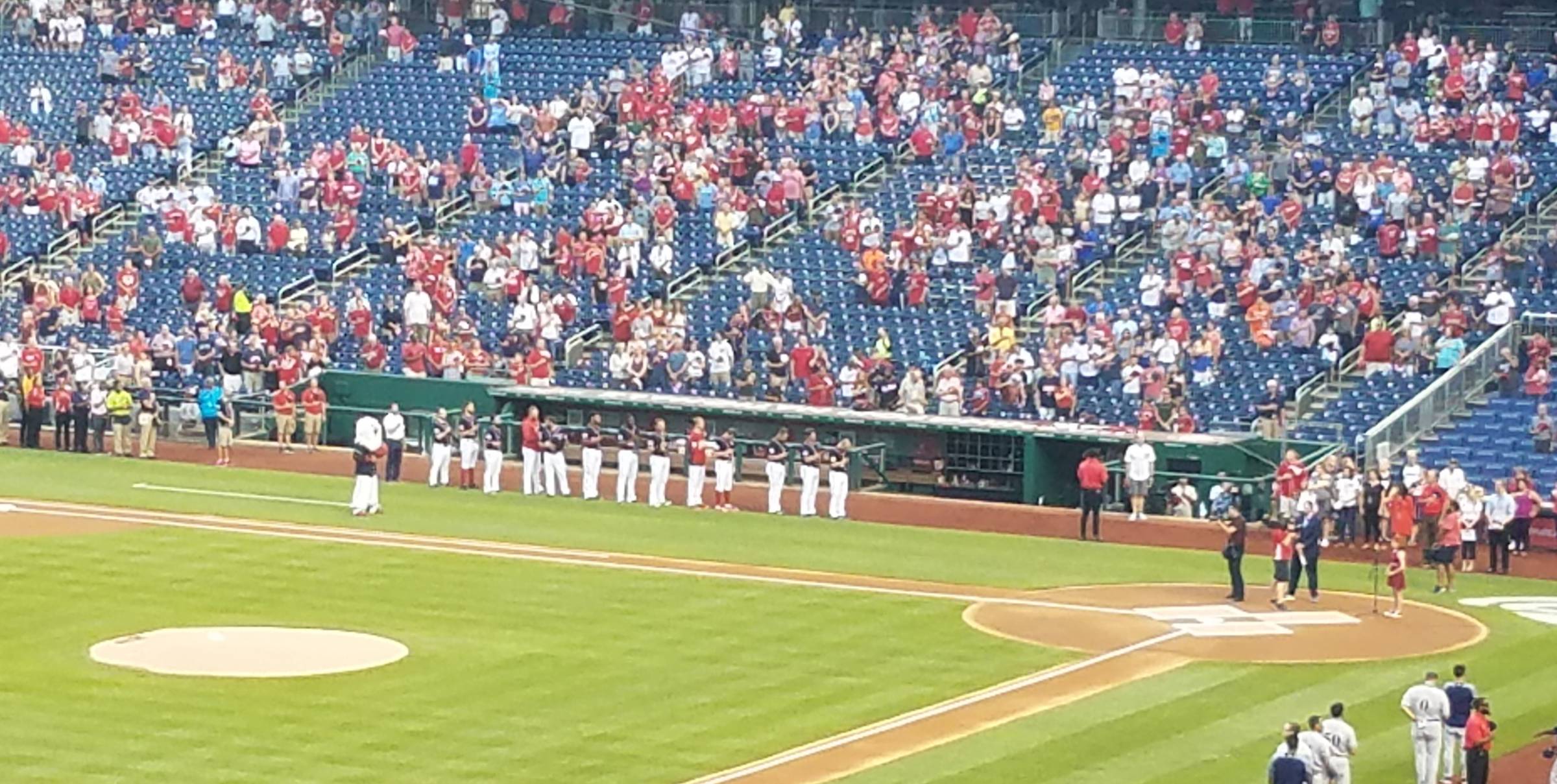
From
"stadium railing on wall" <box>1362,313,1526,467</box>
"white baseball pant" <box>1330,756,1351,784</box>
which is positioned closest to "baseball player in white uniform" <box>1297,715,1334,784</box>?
"white baseball pant" <box>1330,756,1351,784</box>

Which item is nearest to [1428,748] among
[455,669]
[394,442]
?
[455,669]

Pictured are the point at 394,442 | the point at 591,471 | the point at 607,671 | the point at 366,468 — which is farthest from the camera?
the point at 394,442

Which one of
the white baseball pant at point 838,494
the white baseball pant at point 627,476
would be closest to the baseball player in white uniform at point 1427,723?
the white baseball pant at point 838,494

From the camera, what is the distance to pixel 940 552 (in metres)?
38.2

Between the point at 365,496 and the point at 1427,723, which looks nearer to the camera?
the point at 1427,723

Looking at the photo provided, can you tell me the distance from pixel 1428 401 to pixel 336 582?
1607 cm

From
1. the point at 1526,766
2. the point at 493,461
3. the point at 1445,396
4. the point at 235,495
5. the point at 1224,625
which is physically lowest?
the point at 1526,766

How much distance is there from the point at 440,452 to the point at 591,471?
2.37 metres

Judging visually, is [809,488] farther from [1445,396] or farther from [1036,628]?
[1036,628]

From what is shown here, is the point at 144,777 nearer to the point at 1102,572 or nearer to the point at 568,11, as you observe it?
the point at 1102,572

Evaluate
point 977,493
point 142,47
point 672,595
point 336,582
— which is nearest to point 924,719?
point 672,595

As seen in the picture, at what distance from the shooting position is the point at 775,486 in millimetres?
41875

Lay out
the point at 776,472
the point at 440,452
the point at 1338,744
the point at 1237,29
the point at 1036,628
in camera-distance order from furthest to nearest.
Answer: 1. the point at 1237,29
2. the point at 440,452
3. the point at 776,472
4. the point at 1036,628
5. the point at 1338,744

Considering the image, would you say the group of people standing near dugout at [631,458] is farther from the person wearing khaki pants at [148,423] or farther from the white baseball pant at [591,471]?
the person wearing khaki pants at [148,423]
